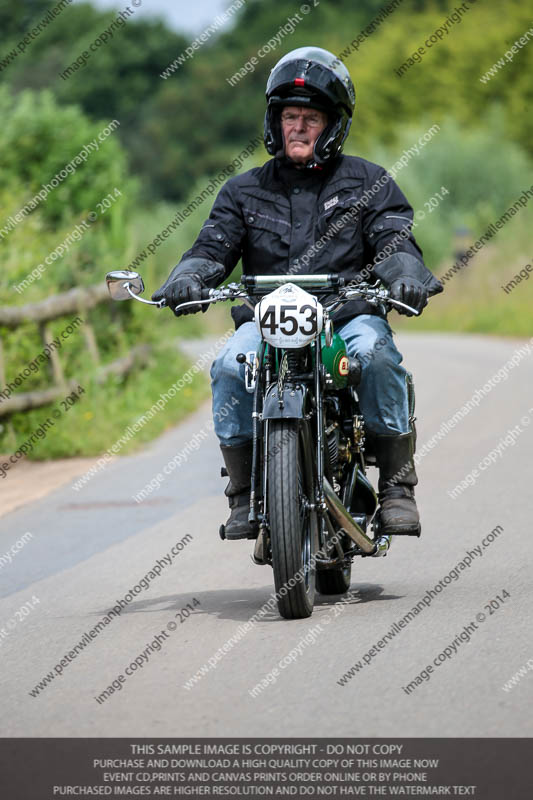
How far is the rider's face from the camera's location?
617cm

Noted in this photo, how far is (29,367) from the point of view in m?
13.3

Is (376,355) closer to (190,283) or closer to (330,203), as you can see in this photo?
(330,203)

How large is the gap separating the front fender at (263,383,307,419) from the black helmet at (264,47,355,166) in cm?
109

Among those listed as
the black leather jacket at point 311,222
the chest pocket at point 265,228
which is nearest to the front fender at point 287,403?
the black leather jacket at point 311,222

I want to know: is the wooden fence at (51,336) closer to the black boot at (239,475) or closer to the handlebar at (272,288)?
the black boot at (239,475)

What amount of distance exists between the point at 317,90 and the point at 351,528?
179 centimetres

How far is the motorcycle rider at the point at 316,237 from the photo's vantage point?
6059 mm

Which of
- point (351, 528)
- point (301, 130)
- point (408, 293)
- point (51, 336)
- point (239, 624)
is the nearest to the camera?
point (408, 293)

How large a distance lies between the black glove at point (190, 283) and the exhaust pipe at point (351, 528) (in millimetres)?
875

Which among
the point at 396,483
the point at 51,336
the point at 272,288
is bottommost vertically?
the point at 51,336

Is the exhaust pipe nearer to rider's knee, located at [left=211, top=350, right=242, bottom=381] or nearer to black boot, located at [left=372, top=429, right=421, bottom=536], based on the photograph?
black boot, located at [left=372, top=429, right=421, bottom=536]

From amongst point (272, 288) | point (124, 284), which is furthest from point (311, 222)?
point (124, 284)

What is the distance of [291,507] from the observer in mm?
5441
